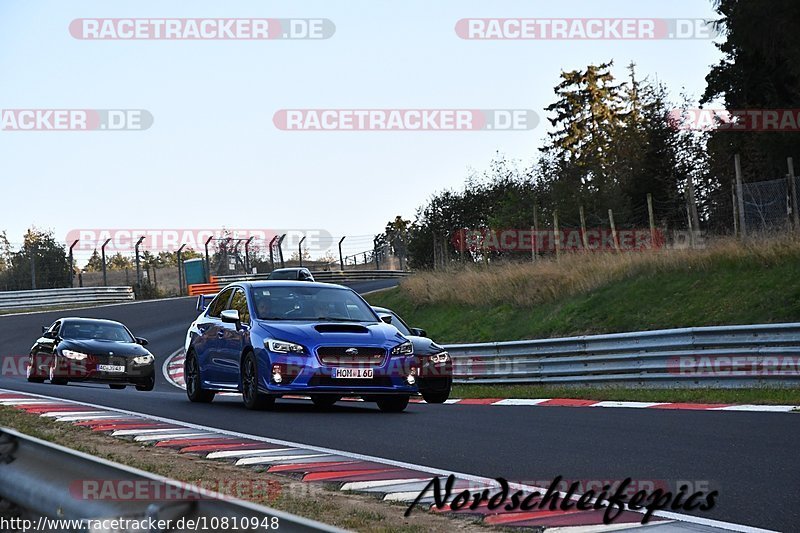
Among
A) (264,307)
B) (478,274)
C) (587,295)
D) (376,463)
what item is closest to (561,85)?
(478,274)

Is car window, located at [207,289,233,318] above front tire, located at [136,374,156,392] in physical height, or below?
above

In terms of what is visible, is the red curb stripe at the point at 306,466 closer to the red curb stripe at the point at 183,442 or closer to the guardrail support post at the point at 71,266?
the red curb stripe at the point at 183,442

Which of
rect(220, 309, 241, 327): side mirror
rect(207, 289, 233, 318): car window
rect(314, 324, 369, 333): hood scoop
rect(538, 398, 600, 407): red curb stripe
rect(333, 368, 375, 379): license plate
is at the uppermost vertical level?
rect(207, 289, 233, 318): car window

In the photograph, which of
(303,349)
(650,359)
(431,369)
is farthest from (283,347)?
(650,359)

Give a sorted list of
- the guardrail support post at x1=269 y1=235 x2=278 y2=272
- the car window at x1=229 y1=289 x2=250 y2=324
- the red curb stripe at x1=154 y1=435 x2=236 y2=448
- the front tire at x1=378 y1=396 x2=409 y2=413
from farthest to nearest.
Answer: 1. the guardrail support post at x1=269 y1=235 x2=278 y2=272
2. the car window at x1=229 y1=289 x2=250 y2=324
3. the front tire at x1=378 y1=396 x2=409 y2=413
4. the red curb stripe at x1=154 y1=435 x2=236 y2=448

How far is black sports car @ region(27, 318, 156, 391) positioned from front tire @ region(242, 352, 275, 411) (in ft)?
26.3

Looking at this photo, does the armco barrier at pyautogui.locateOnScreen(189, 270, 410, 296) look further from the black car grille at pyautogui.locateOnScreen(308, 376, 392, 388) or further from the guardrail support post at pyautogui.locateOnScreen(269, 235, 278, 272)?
the black car grille at pyautogui.locateOnScreen(308, 376, 392, 388)

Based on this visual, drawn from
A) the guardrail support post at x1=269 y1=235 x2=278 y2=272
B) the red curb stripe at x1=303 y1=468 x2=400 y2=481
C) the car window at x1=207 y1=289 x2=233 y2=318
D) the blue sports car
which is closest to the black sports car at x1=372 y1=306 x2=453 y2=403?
the blue sports car

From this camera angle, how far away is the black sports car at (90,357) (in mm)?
20719

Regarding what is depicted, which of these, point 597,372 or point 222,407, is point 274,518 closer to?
point 222,407

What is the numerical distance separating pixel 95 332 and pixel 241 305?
28.0 ft

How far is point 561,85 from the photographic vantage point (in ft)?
274

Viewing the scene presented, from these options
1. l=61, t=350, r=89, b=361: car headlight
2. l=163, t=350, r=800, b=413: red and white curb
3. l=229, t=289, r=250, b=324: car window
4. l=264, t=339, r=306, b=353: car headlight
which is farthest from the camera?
l=61, t=350, r=89, b=361: car headlight

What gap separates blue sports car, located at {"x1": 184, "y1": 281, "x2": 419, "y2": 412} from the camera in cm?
1269
